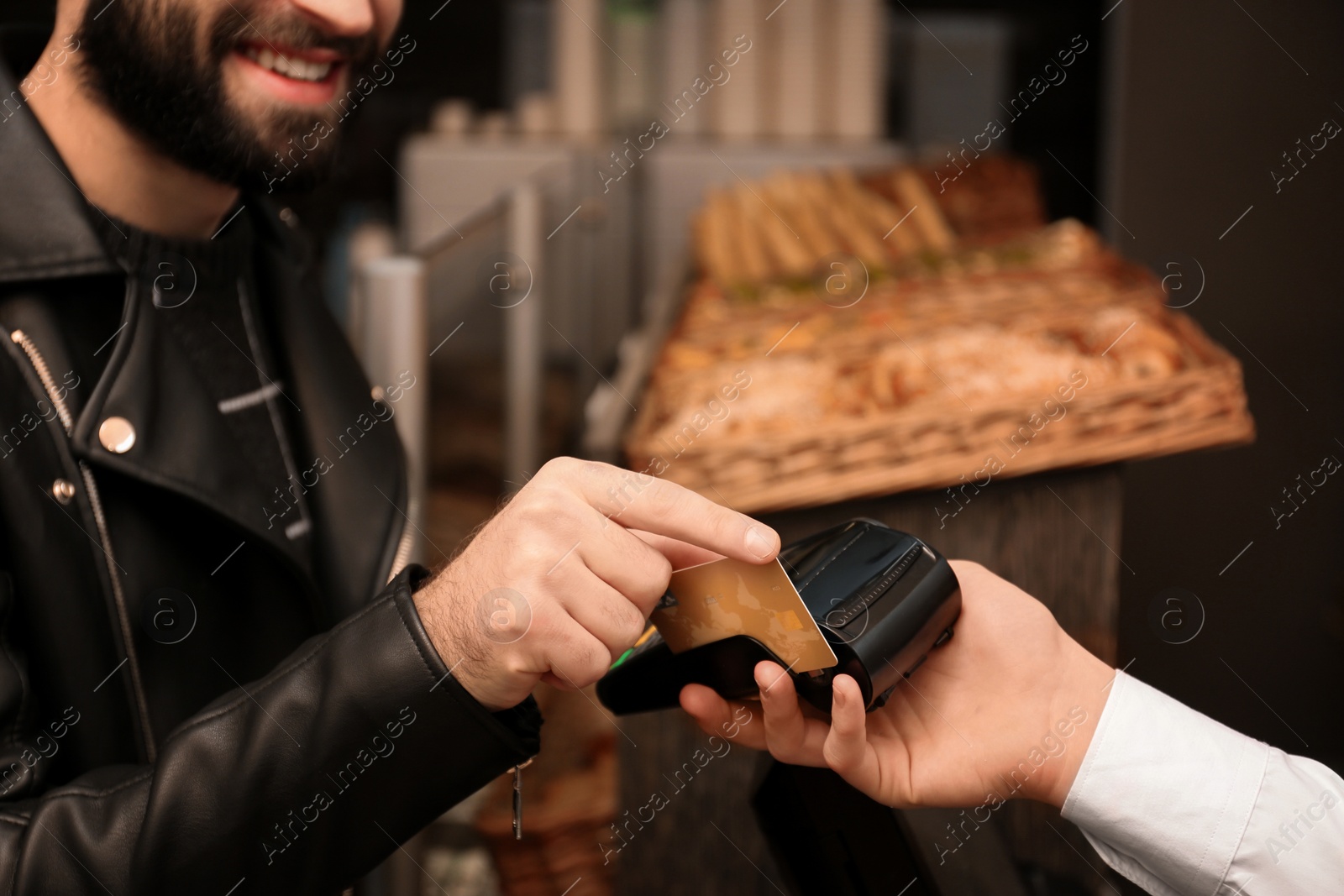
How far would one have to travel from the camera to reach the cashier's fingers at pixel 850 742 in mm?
670

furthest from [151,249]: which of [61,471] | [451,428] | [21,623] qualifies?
[451,428]

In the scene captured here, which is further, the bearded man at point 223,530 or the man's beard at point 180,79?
the man's beard at point 180,79

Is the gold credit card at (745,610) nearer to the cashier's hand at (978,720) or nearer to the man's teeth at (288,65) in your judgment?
the cashier's hand at (978,720)

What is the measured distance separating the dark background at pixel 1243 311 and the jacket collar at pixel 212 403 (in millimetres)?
985

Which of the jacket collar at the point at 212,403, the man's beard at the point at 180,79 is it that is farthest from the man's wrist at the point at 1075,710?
the man's beard at the point at 180,79

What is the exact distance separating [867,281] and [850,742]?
118cm

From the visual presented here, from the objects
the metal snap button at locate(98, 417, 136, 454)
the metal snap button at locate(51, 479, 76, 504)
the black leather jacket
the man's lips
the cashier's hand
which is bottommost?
the cashier's hand

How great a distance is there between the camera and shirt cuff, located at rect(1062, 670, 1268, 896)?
740 mm

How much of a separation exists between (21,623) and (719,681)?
21.2 inches

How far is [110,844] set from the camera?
2.23 feet

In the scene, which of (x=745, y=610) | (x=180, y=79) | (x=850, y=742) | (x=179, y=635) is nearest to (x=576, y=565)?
(x=745, y=610)

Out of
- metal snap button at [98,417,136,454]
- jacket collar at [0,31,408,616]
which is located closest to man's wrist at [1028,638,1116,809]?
jacket collar at [0,31,408,616]

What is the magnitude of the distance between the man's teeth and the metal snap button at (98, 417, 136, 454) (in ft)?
1.35

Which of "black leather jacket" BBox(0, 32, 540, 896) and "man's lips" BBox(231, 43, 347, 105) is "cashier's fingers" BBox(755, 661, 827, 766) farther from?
"man's lips" BBox(231, 43, 347, 105)
